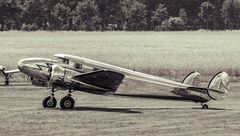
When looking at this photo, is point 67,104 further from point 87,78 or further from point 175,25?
point 175,25

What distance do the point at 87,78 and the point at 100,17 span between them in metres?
153

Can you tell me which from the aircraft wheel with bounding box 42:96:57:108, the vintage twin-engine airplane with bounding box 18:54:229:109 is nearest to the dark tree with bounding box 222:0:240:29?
the vintage twin-engine airplane with bounding box 18:54:229:109

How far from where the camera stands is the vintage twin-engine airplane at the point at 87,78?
78.1 feet

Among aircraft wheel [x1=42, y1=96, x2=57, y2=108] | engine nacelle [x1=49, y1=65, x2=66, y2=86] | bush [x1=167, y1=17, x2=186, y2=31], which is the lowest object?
bush [x1=167, y1=17, x2=186, y2=31]

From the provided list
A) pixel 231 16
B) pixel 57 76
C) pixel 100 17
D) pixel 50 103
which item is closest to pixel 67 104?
pixel 50 103

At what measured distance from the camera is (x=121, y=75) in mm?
23734

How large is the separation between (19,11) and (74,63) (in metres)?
141

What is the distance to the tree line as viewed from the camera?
527ft

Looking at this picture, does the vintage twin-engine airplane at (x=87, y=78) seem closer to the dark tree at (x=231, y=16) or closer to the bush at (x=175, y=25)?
the bush at (x=175, y=25)

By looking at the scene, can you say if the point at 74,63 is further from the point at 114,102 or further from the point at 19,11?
the point at 19,11

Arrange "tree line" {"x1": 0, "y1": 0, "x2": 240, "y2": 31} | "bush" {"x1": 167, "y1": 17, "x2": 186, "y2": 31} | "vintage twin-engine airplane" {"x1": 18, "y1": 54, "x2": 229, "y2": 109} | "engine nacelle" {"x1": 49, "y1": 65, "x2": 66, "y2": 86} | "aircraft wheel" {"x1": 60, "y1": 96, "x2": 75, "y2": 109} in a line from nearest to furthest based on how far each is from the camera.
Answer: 1. "engine nacelle" {"x1": 49, "y1": 65, "x2": 66, "y2": 86}
2. "vintage twin-engine airplane" {"x1": 18, "y1": 54, "x2": 229, "y2": 109}
3. "aircraft wheel" {"x1": 60, "y1": 96, "x2": 75, "y2": 109}
4. "tree line" {"x1": 0, "y1": 0, "x2": 240, "y2": 31}
5. "bush" {"x1": 167, "y1": 17, "x2": 186, "y2": 31}

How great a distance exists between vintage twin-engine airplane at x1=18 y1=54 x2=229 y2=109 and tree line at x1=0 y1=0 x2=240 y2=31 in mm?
124845

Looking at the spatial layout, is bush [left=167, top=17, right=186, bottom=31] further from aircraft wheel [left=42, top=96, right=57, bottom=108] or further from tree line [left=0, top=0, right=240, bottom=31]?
aircraft wheel [left=42, top=96, right=57, bottom=108]

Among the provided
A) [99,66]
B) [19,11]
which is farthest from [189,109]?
[19,11]
